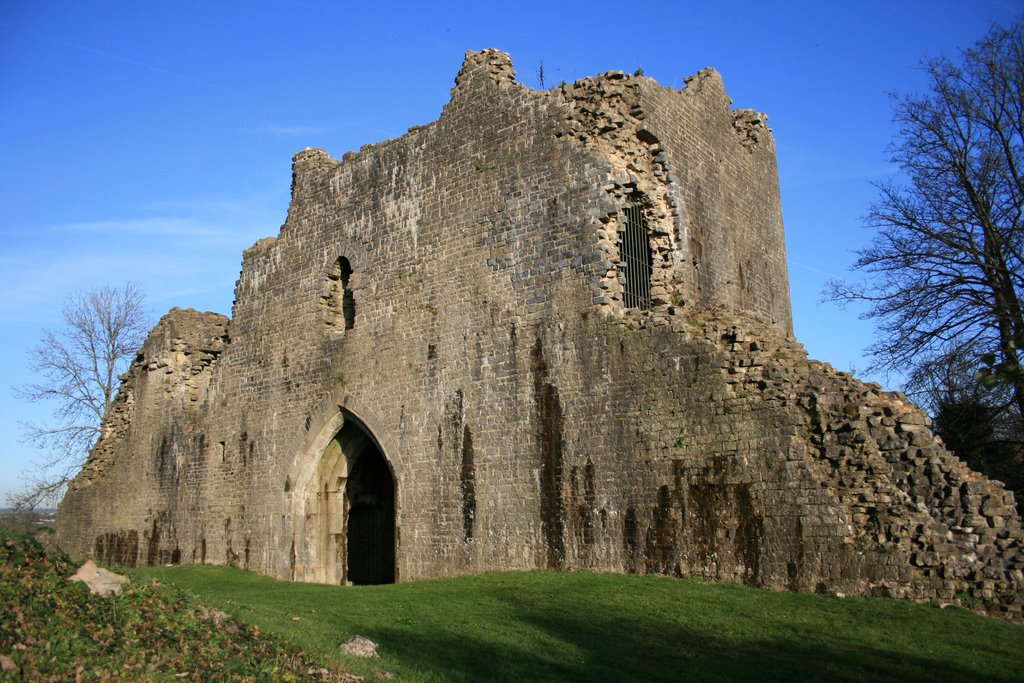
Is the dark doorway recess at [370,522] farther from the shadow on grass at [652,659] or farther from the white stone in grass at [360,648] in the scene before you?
the white stone in grass at [360,648]

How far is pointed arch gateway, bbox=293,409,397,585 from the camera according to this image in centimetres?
1830

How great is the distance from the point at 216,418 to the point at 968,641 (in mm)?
16159

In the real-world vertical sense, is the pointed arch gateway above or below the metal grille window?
below

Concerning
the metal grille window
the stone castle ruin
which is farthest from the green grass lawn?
the metal grille window

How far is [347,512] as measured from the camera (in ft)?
62.1

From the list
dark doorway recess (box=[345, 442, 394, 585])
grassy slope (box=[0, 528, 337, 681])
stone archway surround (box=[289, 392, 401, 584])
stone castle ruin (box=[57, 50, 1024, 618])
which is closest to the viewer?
grassy slope (box=[0, 528, 337, 681])

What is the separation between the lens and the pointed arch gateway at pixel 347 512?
18.3m

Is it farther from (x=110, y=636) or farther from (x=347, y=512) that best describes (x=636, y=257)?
(x=110, y=636)

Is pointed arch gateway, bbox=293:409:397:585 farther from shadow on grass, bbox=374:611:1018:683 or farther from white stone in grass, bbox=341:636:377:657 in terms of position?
shadow on grass, bbox=374:611:1018:683

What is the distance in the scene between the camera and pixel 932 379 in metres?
18.1

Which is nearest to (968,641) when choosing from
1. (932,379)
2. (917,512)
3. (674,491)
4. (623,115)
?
(917,512)

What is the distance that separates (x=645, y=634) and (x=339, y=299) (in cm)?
1137

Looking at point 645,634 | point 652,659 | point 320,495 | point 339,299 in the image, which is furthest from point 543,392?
point 320,495

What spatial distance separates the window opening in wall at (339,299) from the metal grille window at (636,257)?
6321 millimetres
